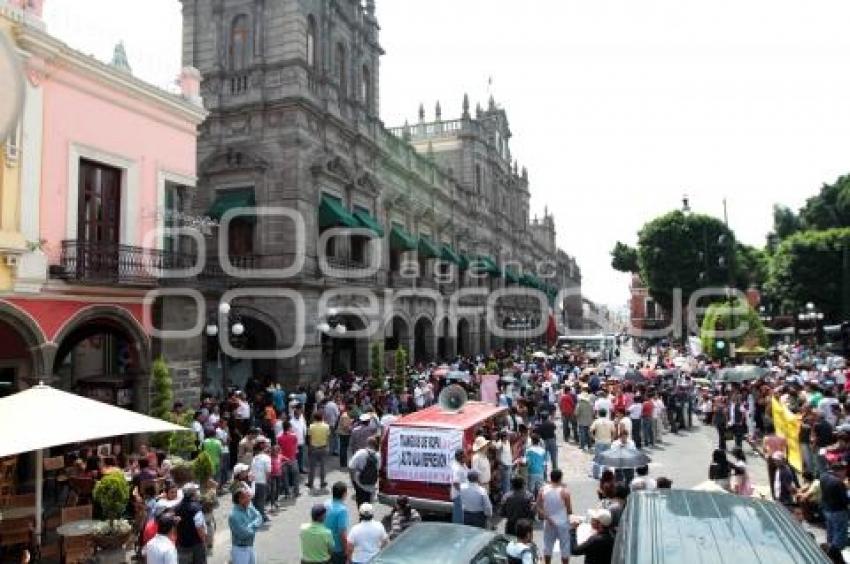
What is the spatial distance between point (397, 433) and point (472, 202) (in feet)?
110

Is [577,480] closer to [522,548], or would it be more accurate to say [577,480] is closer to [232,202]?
[522,548]

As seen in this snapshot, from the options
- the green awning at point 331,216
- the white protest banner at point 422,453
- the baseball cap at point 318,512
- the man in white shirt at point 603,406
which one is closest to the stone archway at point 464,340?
the green awning at point 331,216

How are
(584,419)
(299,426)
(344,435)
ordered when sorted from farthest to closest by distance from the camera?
(584,419)
(344,435)
(299,426)

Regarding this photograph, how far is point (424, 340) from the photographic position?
119 ft

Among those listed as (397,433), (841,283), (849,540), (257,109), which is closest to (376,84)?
(257,109)

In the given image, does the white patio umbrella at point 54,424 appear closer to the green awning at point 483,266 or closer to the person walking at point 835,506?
the person walking at point 835,506

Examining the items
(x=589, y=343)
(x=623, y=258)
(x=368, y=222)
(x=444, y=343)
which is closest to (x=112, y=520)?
(x=368, y=222)

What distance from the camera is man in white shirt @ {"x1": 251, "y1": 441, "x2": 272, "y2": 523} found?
11.1 metres

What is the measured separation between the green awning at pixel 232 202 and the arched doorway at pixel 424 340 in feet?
48.7

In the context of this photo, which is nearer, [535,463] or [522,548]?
[522,548]

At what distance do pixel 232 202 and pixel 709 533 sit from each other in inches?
798

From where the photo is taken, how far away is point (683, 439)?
63.0 feet

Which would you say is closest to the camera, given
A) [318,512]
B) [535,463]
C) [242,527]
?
[318,512]

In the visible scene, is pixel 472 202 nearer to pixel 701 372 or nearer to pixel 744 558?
pixel 701 372
